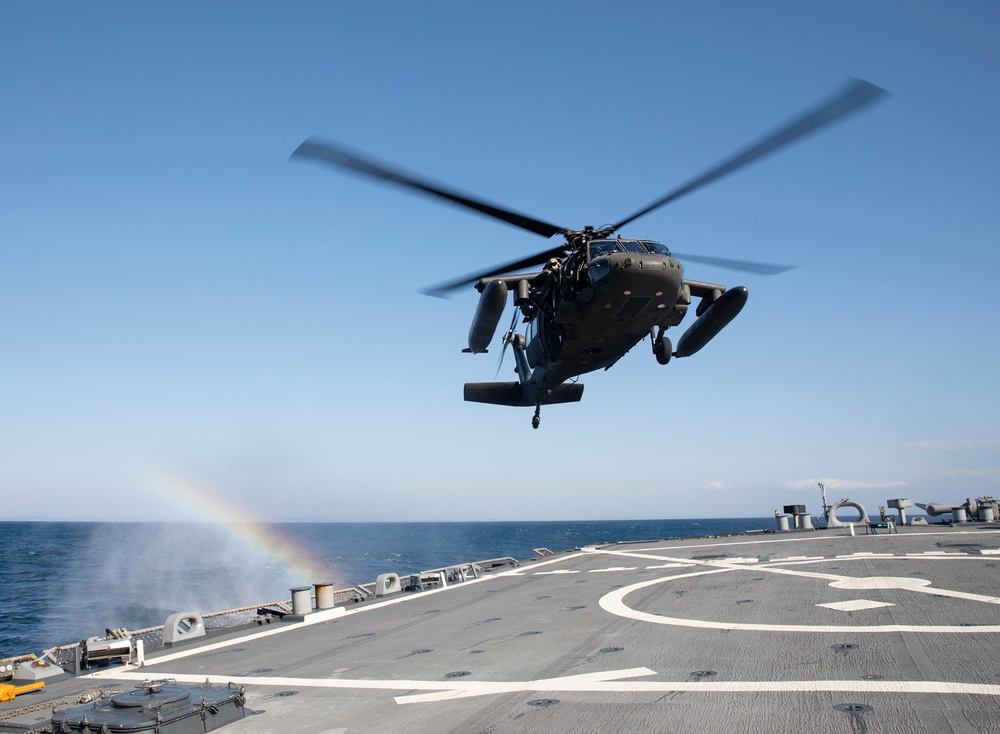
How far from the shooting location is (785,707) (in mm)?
6844

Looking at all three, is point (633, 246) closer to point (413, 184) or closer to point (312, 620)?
point (413, 184)

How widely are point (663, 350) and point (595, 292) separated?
13.3 ft

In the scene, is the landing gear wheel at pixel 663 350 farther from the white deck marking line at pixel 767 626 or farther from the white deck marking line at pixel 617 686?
the white deck marking line at pixel 617 686

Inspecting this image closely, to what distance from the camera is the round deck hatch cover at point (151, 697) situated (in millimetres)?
7145

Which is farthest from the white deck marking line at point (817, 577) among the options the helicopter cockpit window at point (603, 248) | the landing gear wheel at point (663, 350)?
the helicopter cockpit window at point (603, 248)

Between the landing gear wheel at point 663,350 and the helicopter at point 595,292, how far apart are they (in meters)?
0.03

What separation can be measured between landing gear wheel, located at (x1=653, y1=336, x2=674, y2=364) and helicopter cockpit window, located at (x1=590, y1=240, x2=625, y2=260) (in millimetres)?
3978

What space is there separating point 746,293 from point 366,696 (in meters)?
12.1

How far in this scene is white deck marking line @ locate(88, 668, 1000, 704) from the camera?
7148mm

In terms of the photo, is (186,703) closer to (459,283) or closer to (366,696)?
(366,696)

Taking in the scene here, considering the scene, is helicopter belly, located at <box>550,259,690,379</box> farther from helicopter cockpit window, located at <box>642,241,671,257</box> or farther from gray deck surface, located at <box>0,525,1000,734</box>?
gray deck surface, located at <box>0,525,1000,734</box>

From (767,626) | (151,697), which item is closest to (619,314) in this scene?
(767,626)

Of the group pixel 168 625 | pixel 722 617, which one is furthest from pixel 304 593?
pixel 722 617

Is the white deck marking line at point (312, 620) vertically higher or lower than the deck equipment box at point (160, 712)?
lower
